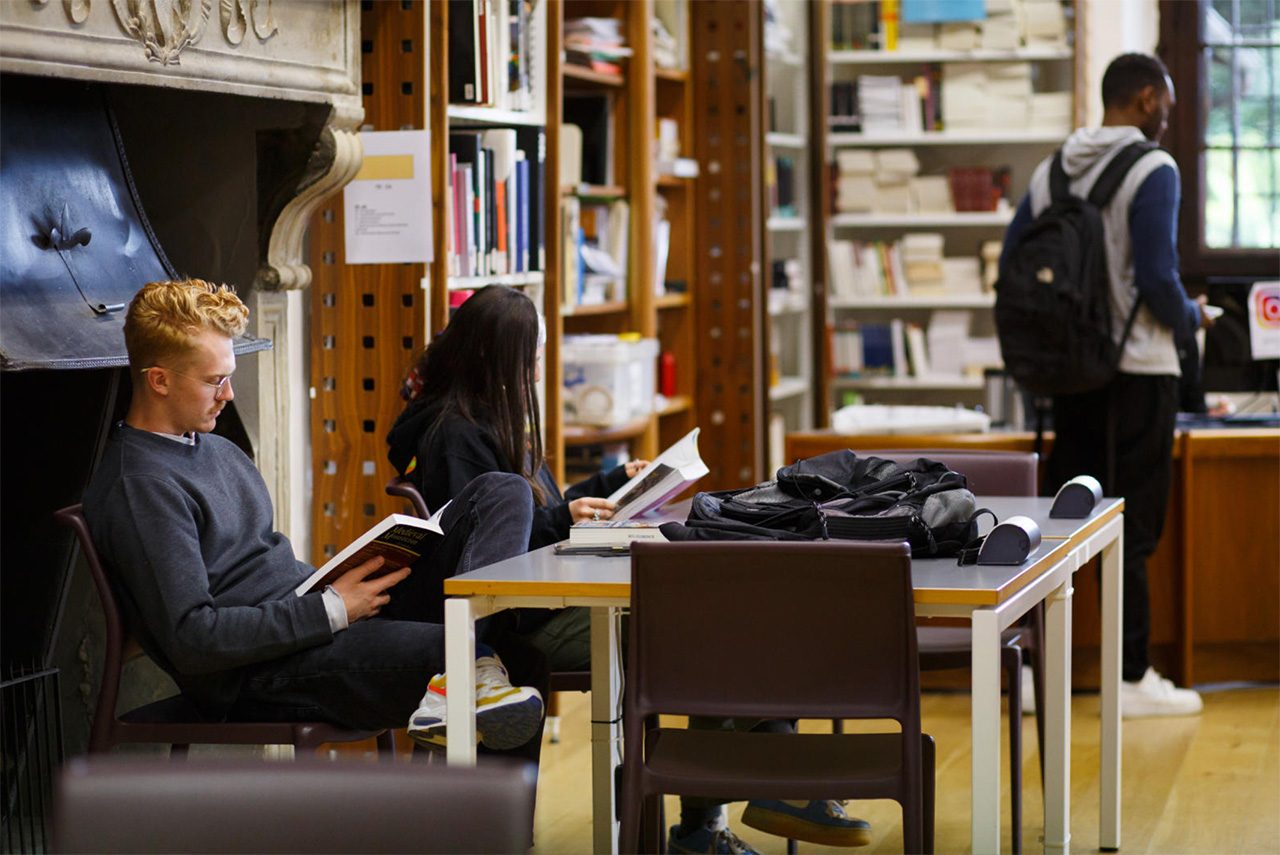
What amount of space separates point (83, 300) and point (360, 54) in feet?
2.89

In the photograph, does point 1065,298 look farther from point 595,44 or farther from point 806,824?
point 806,824

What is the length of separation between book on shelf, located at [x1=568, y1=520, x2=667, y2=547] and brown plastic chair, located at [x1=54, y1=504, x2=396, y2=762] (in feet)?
1.51

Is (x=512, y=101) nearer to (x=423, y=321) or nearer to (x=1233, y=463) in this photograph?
(x=423, y=321)

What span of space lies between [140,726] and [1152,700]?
275cm

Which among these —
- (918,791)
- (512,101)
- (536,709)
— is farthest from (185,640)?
(512,101)

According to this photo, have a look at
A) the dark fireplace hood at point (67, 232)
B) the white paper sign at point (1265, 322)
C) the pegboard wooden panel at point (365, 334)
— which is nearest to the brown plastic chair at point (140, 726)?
the dark fireplace hood at point (67, 232)

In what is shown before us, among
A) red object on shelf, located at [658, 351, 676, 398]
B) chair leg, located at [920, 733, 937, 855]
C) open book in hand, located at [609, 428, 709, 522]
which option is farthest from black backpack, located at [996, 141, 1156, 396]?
chair leg, located at [920, 733, 937, 855]

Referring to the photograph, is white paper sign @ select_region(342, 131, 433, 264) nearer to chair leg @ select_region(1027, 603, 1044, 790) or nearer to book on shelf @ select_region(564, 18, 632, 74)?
book on shelf @ select_region(564, 18, 632, 74)

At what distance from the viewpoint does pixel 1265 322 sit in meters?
4.72

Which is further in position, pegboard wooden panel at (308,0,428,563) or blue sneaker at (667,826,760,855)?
pegboard wooden panel at (308,0,428,563)

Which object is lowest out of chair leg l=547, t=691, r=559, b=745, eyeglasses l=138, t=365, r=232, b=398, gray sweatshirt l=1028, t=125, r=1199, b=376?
chair leg l=547, t=691, r=559, b=745

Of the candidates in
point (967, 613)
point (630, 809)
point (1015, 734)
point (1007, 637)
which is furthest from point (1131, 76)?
point (630, 809)

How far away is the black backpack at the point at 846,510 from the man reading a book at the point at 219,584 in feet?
1.16

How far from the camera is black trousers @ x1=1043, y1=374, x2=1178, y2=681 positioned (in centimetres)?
429
